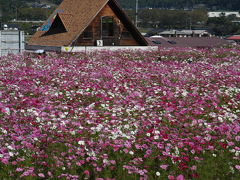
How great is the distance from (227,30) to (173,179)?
202921 mm

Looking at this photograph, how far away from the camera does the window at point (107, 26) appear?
3553 centimetres

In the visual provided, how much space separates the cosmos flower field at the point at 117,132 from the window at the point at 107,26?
75.1ft

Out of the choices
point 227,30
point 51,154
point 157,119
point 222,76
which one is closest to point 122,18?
point 222,76

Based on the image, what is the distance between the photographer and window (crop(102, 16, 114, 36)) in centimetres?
3553

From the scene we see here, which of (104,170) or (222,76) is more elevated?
(222,76)

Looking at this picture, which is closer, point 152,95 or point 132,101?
point 132,101

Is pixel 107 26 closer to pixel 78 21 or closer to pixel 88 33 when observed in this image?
pixel 88 33

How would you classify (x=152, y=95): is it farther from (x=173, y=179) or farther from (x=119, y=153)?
(x=173, y=179)

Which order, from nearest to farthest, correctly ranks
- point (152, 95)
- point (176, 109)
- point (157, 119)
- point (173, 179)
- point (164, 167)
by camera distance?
point (173, 179) < point (164, 167) < point (157, 119) < point (176, 109) < point (152, 95)

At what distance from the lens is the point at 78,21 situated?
3491 centimetres

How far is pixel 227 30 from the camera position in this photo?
197375mm

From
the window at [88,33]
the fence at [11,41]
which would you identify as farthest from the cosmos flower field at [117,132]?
the window at [88,33]

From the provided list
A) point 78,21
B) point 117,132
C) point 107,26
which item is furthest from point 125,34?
point 117,132

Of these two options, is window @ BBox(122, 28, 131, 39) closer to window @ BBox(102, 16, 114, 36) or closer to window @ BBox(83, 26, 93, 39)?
window @ BBox(102, 16, 114, 36)
